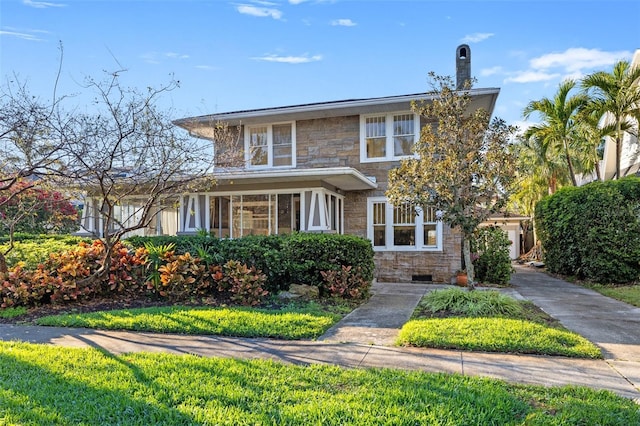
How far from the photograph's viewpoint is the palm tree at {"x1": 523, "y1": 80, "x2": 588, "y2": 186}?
1537 cm

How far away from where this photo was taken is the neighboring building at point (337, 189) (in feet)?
41.6

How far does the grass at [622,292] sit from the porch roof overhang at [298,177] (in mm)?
6893

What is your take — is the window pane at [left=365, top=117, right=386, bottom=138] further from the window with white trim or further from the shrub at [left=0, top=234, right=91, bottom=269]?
the shrub at [left=0, top=234, right=91, bottom=269]

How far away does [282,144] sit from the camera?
48.2ft

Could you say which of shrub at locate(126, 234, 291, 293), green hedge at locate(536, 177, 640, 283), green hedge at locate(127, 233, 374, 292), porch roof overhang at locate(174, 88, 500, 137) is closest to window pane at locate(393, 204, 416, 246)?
porch roof overhang at locate(174, 88, 500, 137)

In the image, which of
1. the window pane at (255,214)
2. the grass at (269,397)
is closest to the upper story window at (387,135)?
the window pane at (255,214)

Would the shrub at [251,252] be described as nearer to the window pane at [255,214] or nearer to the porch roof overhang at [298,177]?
the porch roof overhang at [298,177]

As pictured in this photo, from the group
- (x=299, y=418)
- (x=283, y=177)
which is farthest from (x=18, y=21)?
(x=299, y=418)

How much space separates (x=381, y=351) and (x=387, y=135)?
369 inches

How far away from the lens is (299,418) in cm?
335

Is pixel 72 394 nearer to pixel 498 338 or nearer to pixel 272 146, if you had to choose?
pixel 498 338

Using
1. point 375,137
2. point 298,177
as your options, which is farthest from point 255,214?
point 375,137

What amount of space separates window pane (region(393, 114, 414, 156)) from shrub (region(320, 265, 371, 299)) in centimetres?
549

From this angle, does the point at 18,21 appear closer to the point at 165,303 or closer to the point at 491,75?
the point at 165,303
